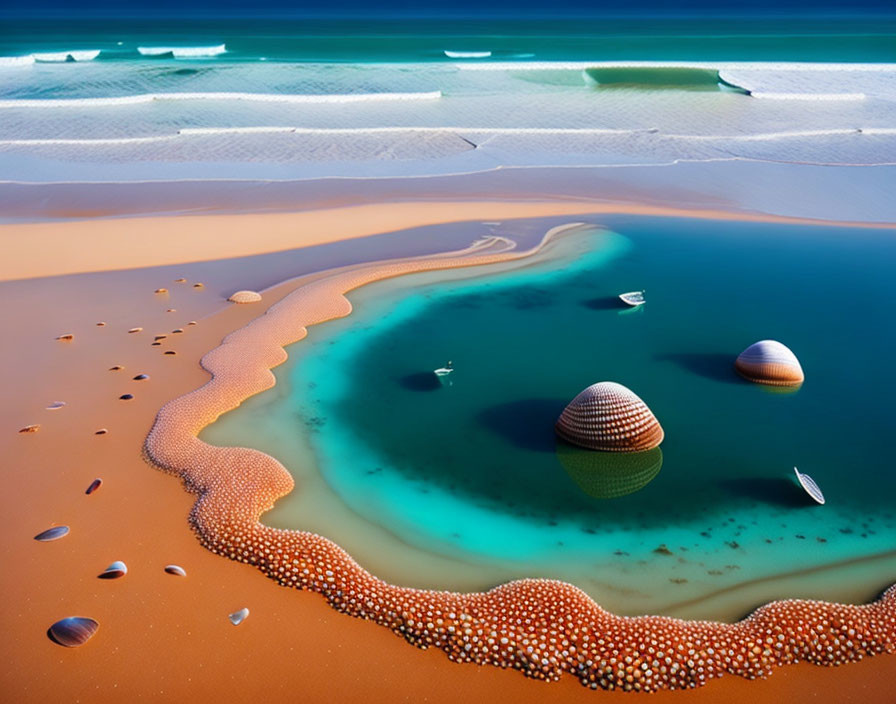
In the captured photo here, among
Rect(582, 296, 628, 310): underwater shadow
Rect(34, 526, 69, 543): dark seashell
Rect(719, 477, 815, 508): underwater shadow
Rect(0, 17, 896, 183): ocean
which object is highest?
Rect(0, 17, 896, 183): ocean

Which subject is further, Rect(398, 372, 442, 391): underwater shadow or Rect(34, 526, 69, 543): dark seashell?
Rect(398, 372, 442, 391): underwater shadow

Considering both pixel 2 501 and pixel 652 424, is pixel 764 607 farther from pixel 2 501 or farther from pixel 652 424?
pixel 2 501

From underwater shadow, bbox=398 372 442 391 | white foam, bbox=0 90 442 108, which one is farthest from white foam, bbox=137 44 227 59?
underwater shadow, bbox=398 372 442 391

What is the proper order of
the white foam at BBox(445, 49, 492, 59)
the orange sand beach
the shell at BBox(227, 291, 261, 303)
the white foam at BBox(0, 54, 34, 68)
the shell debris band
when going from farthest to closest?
the white foam at BBox(445, 49, 492, 59)
the white foam at BBox(0, 54, 34, 68)
the shell at BBox(227, 291, 261, 303)
the shell debris band
the orange sand beach

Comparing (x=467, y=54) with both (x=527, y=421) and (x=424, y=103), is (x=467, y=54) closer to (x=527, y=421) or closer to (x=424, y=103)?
(x=424, y=103)

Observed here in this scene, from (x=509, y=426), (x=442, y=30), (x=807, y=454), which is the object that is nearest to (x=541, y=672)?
(x=509, y=426)

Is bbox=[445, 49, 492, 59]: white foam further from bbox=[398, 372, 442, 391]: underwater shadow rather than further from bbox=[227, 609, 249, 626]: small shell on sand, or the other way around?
bbox=[227, 609, 249, 626]: small shell on sand

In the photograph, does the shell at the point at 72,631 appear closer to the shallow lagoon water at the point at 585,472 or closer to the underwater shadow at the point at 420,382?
the shallow lagoon water at the point at 585,472
